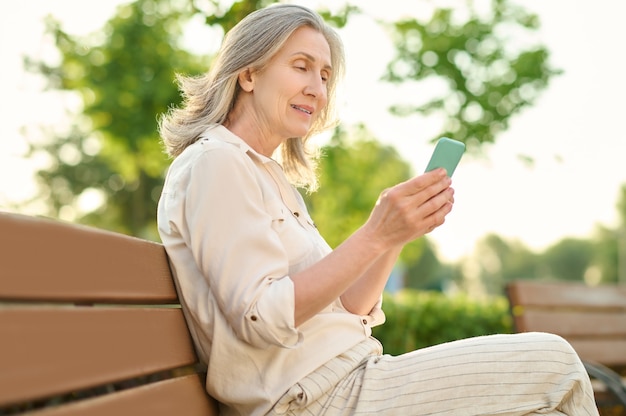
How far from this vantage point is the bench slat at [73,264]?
1.50m

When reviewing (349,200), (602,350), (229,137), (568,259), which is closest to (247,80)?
(229,137)

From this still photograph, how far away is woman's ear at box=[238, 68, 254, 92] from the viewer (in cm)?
264

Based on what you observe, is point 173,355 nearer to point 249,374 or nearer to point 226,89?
point 249,374

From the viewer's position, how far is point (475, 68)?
9.88 m

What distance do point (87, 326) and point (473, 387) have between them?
0.96 meters

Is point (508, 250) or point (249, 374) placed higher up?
point (249, 374)

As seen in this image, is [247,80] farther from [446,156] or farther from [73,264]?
[73,264]

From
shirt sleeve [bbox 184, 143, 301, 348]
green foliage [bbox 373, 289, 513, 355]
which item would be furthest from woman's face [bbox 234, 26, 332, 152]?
green foliage [bbox 373, 289, 513, 355]

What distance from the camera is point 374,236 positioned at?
2.11 meters

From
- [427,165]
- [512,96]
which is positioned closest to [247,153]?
[427,165]

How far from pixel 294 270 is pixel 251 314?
0.32 meters

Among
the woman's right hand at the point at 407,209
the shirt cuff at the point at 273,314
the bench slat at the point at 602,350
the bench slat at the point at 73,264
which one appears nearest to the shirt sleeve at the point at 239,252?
the shirt cuff at the point at 273,314

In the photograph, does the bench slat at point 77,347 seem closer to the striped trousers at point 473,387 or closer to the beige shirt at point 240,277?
the beige shirt at point 240,277

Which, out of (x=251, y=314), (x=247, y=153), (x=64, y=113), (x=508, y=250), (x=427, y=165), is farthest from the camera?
(x=508, y=250)
